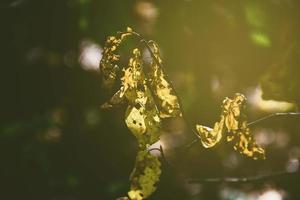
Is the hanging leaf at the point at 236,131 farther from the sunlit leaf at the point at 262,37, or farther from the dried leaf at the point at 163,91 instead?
the sunlit leaf at the point at 262,37

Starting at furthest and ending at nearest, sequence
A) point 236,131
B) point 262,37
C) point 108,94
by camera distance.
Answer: point 108,94
point 262,37
point 236,131

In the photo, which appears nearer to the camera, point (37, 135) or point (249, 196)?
point (37, 135)

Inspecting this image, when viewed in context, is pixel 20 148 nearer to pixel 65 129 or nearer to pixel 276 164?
pixel 65 129

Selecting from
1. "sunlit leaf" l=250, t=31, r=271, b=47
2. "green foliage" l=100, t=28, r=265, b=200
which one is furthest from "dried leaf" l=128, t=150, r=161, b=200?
"sunlit leaf" l=250, t=31, r=271, b=47

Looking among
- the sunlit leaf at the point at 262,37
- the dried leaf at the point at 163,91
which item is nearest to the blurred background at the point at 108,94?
A: the sunlit leaf at the point at 262,37

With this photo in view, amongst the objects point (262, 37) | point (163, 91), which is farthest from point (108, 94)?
point (163, 91)

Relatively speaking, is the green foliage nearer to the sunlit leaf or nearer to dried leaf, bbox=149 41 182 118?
dried leaf, bbox=149 41 182 118

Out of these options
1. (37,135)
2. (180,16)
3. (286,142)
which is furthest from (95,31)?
(286,142)

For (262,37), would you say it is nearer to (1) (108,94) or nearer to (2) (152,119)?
(2) (152,119)
